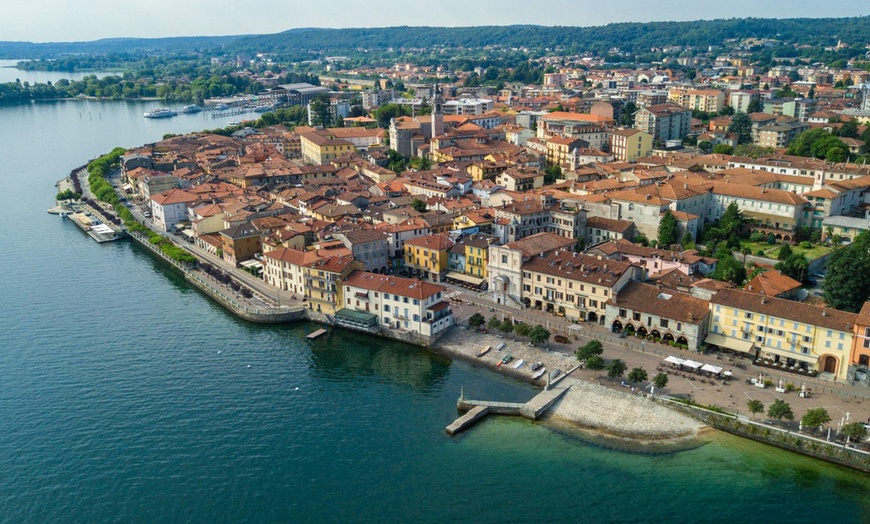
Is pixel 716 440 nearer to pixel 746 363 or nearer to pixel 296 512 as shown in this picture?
pixel 746 363

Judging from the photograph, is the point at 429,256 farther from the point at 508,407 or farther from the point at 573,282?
the point at 508,407

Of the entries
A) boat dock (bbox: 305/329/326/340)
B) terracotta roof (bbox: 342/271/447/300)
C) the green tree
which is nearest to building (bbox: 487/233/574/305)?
terracotta roof (bbox: 342/271/447/300)

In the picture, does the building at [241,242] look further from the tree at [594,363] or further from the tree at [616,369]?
the tree at [616,369]

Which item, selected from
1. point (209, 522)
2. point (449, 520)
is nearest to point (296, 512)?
point (209, 522)

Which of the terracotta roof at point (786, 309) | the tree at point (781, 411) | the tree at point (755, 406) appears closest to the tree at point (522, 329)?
the terracotta roof at point (786, 309)

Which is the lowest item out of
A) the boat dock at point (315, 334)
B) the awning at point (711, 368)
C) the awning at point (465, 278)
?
the boat dock at point (315, 334)

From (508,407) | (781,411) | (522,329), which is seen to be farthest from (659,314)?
(508,407)

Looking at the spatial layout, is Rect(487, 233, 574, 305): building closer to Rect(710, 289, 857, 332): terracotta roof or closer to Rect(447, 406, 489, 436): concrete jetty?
Rect(710, 289, 857, 332): terracotta roof
